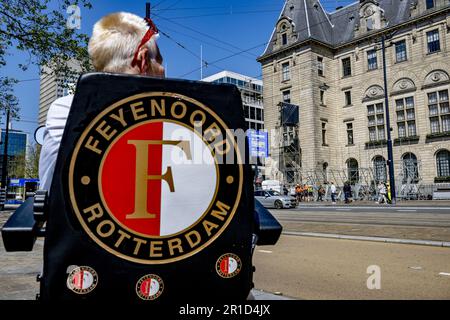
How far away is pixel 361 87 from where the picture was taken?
34719mm

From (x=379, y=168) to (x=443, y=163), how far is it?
522 cm

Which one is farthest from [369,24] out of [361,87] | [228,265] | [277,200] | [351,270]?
[228,265]

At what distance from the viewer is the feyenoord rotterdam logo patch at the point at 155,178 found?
118 centimetres

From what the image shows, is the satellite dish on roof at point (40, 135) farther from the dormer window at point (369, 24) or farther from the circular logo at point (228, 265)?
the dormer window at point (369, 24)

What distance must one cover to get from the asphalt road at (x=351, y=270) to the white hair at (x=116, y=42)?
3455 mm

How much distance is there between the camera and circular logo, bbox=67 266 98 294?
44.8 inches

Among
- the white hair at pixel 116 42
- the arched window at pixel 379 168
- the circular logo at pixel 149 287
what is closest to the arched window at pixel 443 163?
the arched window at pixel 379 168

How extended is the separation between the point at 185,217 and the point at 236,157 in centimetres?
28

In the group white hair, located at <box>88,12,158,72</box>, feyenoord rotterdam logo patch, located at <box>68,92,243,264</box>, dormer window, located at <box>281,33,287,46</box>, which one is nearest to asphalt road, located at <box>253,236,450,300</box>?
feyenoord rotterdam logo patch, located at <box>68,92,243,264</box>

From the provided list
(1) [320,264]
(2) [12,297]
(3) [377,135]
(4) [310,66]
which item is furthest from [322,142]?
(2) [12,297]

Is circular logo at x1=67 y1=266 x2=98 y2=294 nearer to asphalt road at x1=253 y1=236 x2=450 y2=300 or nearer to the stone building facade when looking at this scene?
asphalt road at x1=253 y1=236 x2=450 y2=300

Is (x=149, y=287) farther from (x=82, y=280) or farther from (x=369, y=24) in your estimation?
(x=369, y=24)

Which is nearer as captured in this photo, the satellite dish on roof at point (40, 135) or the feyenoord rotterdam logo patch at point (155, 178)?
the feyenoord rotterdam logo patch at point (155, 178)
